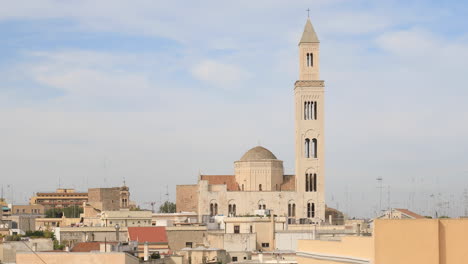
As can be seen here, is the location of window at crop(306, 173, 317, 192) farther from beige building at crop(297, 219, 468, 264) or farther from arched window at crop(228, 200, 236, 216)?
beige building at crop(297, 219, 468, 264)

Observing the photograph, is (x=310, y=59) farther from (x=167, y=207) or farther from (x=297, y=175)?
(x=167, y=207)

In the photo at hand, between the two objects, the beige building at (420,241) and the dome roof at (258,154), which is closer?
the beige building at (420,241)

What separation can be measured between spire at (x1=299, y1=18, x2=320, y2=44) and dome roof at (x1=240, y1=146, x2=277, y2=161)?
9.91 meters

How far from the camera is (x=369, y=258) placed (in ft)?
57.9

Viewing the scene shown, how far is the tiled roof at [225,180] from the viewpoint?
90.4 meters

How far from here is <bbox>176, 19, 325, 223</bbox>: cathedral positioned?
87.5 metres

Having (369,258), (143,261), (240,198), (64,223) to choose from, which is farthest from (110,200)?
(369,258)

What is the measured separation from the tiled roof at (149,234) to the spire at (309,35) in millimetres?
25651

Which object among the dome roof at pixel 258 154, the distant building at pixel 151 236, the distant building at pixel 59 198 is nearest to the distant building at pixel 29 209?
the distant building at pixel 59 198

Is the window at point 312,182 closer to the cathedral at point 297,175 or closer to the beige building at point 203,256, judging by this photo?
the cathedral at point 297,175

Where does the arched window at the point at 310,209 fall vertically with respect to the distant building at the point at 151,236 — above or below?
above

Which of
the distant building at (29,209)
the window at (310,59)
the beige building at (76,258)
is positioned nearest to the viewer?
the beige building at (76,258)

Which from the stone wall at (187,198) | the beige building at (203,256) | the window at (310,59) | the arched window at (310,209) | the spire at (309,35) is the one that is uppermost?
the spire at (309,35)

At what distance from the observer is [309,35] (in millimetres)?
88625
